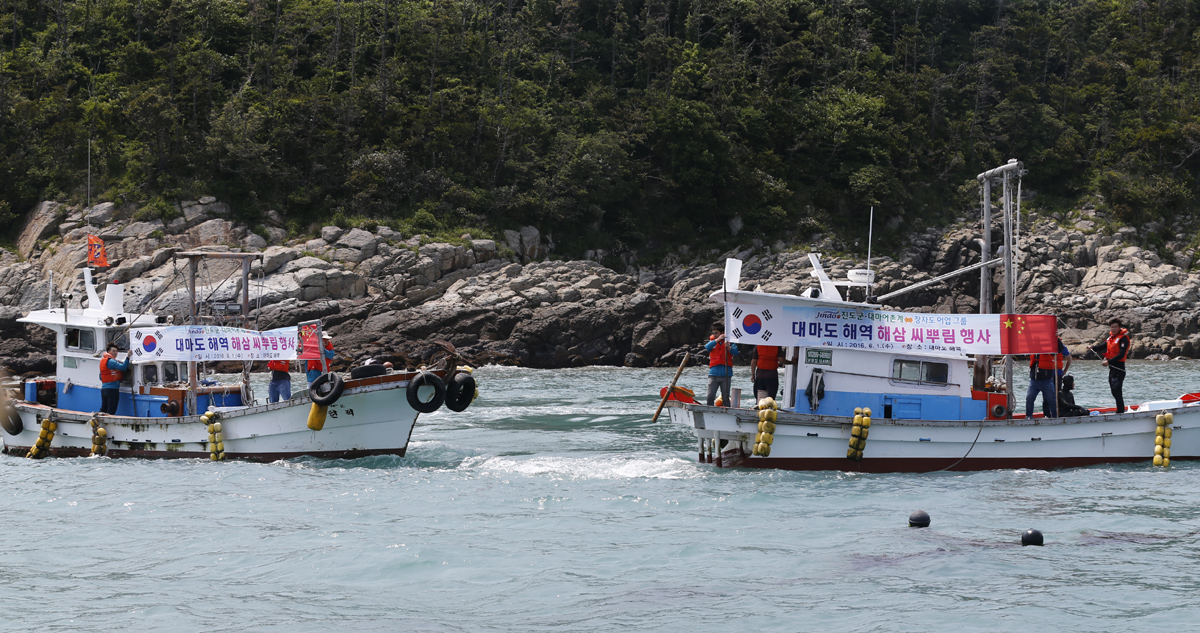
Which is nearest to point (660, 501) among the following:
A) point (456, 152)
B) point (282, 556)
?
point (282, 556)

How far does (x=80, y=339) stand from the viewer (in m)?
20.6

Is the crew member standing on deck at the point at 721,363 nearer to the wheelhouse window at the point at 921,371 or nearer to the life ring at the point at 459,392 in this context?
the wheelhouse window at the point at 921,371

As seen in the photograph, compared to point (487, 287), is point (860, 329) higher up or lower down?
lower down

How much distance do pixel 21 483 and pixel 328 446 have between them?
5.00 m

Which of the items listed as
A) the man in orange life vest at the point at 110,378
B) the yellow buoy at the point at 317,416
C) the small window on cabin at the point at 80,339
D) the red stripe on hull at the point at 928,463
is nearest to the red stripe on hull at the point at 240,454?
the yellow buoy at the point at 317,416

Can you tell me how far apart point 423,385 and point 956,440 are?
356 inches

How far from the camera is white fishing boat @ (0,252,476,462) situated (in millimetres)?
18031

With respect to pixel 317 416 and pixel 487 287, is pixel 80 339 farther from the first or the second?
pixel 487 287

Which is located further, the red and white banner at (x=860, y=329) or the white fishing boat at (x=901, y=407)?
the red and white banner at (x=860, y=329)

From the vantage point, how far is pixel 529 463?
1777cm

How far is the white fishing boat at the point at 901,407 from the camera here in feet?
54.3

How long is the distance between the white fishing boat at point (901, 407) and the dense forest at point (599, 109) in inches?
1456

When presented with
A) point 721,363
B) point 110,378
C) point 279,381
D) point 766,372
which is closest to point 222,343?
point 279,381

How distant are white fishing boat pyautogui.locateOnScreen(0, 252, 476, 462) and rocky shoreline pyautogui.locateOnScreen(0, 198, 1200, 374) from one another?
16.6 metres
